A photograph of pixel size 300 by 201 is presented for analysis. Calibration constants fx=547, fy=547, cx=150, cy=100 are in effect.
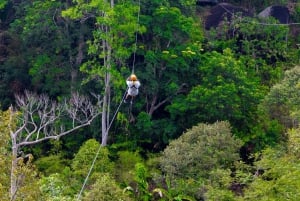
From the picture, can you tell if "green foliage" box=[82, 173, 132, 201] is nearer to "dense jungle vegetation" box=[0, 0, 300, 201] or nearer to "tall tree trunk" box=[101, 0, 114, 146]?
"dense jungle vegetation" box=[0, 0, 300, 201]

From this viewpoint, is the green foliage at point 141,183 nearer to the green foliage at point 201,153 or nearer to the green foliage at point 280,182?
the green foliage at point 201,153

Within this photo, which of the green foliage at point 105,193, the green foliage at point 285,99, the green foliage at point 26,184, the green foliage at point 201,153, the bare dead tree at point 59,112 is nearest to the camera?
the green foliage at point 26,184

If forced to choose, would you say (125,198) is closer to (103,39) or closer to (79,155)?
(79,155)

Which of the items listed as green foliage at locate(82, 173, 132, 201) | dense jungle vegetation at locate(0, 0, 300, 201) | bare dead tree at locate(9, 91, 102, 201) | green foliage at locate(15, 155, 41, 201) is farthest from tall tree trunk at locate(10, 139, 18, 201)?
bare dead tree at locate(9, 91, 102, 201)

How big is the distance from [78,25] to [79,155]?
5308 millimetres

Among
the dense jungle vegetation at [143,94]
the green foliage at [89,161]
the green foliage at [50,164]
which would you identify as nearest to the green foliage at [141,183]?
the dense jungle vegetation at [143,94]

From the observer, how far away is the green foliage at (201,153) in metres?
13.6

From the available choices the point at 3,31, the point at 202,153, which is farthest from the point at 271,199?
the point at 3,31

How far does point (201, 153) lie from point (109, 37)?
14.9 feet

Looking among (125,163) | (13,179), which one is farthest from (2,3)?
(13,179)

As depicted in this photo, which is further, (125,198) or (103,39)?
(103,39)

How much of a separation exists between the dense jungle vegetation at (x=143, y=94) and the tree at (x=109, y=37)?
0.03 metres

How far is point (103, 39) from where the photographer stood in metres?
15.8

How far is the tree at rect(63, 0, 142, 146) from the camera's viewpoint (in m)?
15.6
